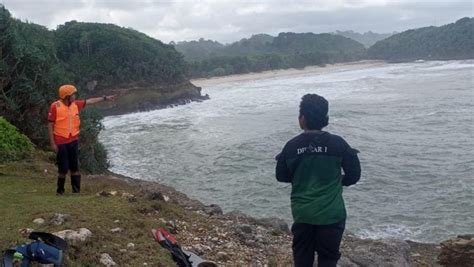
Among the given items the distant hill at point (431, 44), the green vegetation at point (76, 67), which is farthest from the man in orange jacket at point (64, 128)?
the distant hill at point (431, 44)

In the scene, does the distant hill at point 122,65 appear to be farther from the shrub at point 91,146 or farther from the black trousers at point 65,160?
the black trousers at point 65,160

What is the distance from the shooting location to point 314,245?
171 inches

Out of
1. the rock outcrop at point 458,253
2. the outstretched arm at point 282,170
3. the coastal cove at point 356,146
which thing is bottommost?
the coastal cove at point 356,146

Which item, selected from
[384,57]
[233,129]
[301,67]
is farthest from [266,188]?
[384,57]

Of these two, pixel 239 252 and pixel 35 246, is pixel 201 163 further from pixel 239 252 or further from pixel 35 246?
pixel 35 246

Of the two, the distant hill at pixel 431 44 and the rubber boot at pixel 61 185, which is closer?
the rubber boot at pixel 61 185

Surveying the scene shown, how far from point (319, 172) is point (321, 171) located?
0.7 inches

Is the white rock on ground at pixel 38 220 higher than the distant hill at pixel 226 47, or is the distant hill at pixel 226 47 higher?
the distant hill at pixel 226 47

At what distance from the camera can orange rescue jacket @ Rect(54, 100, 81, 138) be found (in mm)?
7230

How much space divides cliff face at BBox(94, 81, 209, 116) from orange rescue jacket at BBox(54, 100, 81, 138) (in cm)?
3959

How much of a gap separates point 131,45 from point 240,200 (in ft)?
158

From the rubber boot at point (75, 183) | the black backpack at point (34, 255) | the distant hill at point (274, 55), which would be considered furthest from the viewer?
the distant hill at point (274, 55)

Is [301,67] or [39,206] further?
[301,67]

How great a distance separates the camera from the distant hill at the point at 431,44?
95188 mm
